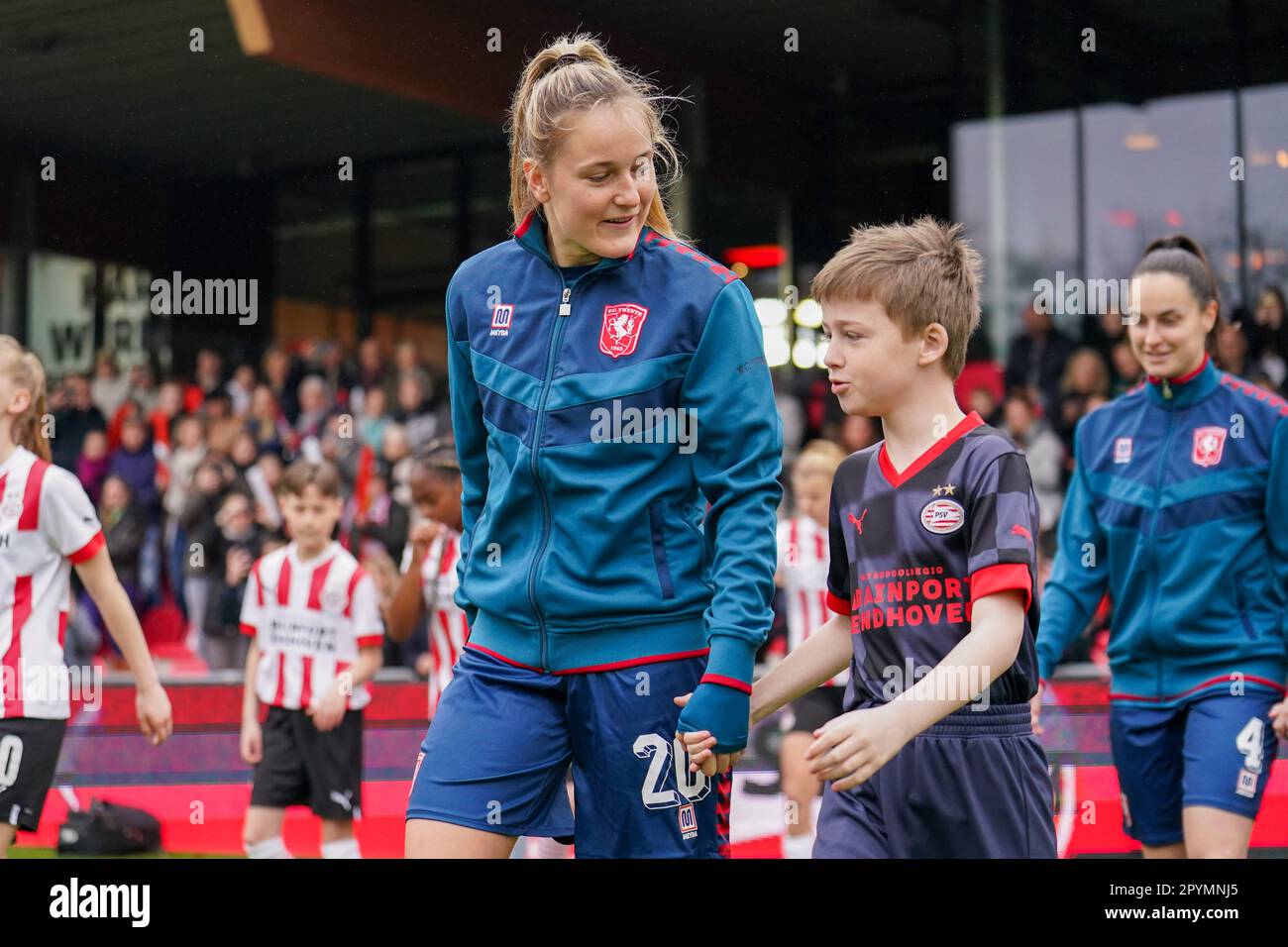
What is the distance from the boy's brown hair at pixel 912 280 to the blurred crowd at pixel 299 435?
178 inches

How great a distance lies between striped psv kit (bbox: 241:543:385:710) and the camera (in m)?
5.52

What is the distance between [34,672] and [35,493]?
1.59ft

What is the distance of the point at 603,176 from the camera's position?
8.67 feet

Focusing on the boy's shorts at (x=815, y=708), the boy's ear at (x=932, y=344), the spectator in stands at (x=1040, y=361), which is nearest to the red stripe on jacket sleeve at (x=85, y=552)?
the boy's ear at (x=932, y=344)

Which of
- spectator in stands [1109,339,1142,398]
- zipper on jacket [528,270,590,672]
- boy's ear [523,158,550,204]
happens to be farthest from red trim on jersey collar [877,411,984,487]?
spectator in stands [1109,339,1142,398]

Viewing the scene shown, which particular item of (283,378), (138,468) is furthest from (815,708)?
(138,468)

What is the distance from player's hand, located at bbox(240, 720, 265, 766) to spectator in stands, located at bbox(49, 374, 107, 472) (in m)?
5.39

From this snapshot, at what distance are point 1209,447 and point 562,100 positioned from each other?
2178 millimetres

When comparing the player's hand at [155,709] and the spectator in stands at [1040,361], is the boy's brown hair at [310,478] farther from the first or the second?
the spectator in stands at [1040,361]

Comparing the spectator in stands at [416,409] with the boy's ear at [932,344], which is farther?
the spectator in stands at [416,409]

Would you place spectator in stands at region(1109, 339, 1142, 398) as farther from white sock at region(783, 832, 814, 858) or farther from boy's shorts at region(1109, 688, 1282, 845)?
boy's shorts at region(1109, 688, 1282, 845)

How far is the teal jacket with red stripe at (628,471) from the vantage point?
8.50 feet
